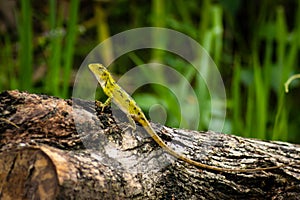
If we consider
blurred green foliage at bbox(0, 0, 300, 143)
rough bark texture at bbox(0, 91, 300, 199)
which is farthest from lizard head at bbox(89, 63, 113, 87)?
blurred green foliage at bbox(0, 0, 300, 143)

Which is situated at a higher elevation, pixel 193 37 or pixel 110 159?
pixel 193 37

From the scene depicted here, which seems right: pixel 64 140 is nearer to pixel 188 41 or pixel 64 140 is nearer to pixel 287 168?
pixel 287 168

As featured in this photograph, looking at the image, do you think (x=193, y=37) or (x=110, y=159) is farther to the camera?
(x=193, y=37)

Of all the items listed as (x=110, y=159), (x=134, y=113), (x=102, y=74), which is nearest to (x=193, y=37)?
(x=102, y=74)

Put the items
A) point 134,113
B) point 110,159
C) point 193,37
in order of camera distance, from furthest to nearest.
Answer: point 193,37, point 134,113, point 110,159


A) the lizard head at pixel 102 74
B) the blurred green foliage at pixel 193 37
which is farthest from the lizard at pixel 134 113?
the blurred green foliage at pixel 193 37

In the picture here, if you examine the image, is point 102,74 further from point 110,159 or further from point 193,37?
point 193,37

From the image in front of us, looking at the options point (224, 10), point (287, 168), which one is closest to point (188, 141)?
point (287, 168)

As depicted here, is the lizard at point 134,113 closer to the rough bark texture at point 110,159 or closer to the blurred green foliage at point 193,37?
the rough bark texture at point 110,159
